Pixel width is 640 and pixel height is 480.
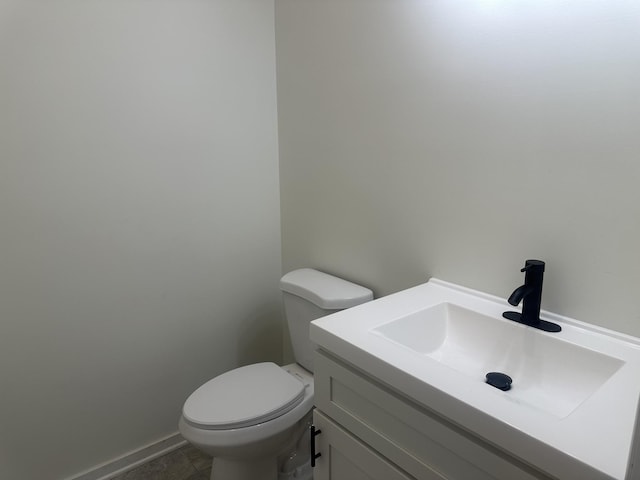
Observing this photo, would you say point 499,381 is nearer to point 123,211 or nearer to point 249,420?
point 249,420

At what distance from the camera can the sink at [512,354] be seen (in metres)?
0.89

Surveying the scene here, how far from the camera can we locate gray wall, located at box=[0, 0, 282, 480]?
4.59 ft

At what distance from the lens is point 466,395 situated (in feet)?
2.37

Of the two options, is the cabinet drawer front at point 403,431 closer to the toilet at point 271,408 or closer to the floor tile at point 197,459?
the toilet at point 271,408

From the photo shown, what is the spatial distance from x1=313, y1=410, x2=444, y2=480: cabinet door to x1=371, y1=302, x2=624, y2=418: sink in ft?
0.85

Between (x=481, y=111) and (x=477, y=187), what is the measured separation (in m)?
0.21

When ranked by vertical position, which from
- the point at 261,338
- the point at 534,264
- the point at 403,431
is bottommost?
the point at 261,338

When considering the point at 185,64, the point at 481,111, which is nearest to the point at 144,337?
the point at 185,64

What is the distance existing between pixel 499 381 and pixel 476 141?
653 mm

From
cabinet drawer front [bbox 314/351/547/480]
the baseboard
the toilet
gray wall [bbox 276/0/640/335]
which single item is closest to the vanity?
cabinet drawer front [bbox 314/351/547/480]

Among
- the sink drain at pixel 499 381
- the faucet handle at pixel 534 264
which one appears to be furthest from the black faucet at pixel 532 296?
the sink drain at pixel 499 381

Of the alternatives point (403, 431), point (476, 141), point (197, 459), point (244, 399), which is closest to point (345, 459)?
point (403, 431)

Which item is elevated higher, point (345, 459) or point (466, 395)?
point (466, 395)

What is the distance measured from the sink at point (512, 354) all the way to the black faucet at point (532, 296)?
3 centimetres
